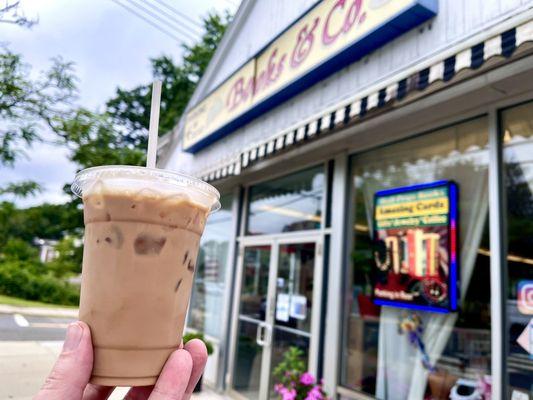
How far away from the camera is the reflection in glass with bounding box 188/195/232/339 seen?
6316mm

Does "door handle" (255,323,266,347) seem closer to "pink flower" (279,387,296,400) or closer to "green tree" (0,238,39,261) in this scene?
"pink flower" (279,387,296,400)

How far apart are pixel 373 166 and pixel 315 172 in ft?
2.67

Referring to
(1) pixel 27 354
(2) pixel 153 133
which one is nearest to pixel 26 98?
(2) pixel 153 133

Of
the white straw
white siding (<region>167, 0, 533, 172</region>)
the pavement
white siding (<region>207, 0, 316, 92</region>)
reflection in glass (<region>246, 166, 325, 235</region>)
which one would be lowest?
the pavement

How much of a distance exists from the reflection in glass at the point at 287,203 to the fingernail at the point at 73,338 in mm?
3774

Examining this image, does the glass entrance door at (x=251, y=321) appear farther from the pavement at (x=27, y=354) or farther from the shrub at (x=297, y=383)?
the shrub at (x=297, y=383)

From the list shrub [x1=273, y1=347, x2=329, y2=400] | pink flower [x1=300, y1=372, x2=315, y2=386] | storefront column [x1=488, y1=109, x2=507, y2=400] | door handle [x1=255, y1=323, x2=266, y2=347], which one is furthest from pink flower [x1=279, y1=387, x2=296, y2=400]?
storefront column [x1=488, y1=109, x2=507, y2=400]

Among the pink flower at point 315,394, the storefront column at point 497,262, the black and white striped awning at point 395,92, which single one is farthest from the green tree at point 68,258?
the storefront column at point 497,262

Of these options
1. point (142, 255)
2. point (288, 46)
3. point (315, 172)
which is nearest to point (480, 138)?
point (315, 172)

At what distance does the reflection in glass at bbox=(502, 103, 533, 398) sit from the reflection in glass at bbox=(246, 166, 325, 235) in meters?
1.95

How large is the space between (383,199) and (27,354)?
5.94 m

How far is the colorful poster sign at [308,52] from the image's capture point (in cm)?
334

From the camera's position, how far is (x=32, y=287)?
17453 millimetres

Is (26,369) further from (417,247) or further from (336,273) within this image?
(417,247)
